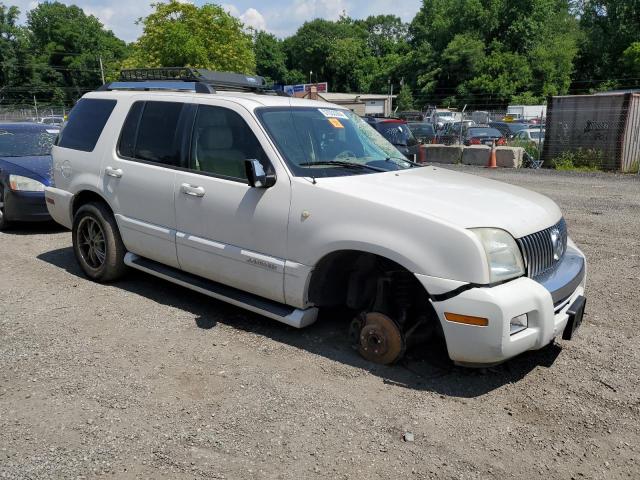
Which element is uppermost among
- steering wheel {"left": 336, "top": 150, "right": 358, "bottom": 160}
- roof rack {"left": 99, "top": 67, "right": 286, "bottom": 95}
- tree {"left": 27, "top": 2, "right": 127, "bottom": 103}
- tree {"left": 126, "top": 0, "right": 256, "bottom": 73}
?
tree {"left": 27, "top": 2, "right": 127, "bottom": 103}

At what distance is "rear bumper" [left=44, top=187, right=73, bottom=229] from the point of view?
239 inches

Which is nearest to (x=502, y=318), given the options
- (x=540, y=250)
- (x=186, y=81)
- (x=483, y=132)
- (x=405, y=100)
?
(x=540, y=250)

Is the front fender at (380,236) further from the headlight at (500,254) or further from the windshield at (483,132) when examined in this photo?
the windshield at (483,132)

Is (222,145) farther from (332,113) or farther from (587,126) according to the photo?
(587,126)

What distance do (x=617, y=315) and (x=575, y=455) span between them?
234 centimetres

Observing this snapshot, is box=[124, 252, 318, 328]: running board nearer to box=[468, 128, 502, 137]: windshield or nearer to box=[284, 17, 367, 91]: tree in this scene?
box=[468, 128, 502, 137]: windshield

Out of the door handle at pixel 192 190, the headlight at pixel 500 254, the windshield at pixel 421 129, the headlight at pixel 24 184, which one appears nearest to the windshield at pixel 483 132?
the windshield at pixel 421 129

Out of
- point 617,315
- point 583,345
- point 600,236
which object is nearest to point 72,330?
point 583,345

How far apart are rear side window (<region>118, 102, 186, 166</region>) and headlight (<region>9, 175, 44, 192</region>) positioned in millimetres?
3210

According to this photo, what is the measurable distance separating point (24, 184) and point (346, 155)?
216 inches

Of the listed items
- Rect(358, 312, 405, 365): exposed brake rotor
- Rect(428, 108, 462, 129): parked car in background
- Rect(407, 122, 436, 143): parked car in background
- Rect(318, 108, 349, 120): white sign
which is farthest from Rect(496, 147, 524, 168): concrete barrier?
Rect(428, 108, 462, 129): parked car in background

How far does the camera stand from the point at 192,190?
4.71m

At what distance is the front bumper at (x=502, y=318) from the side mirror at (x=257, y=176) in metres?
1.53

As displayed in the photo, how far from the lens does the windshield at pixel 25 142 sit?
896 centimetres
